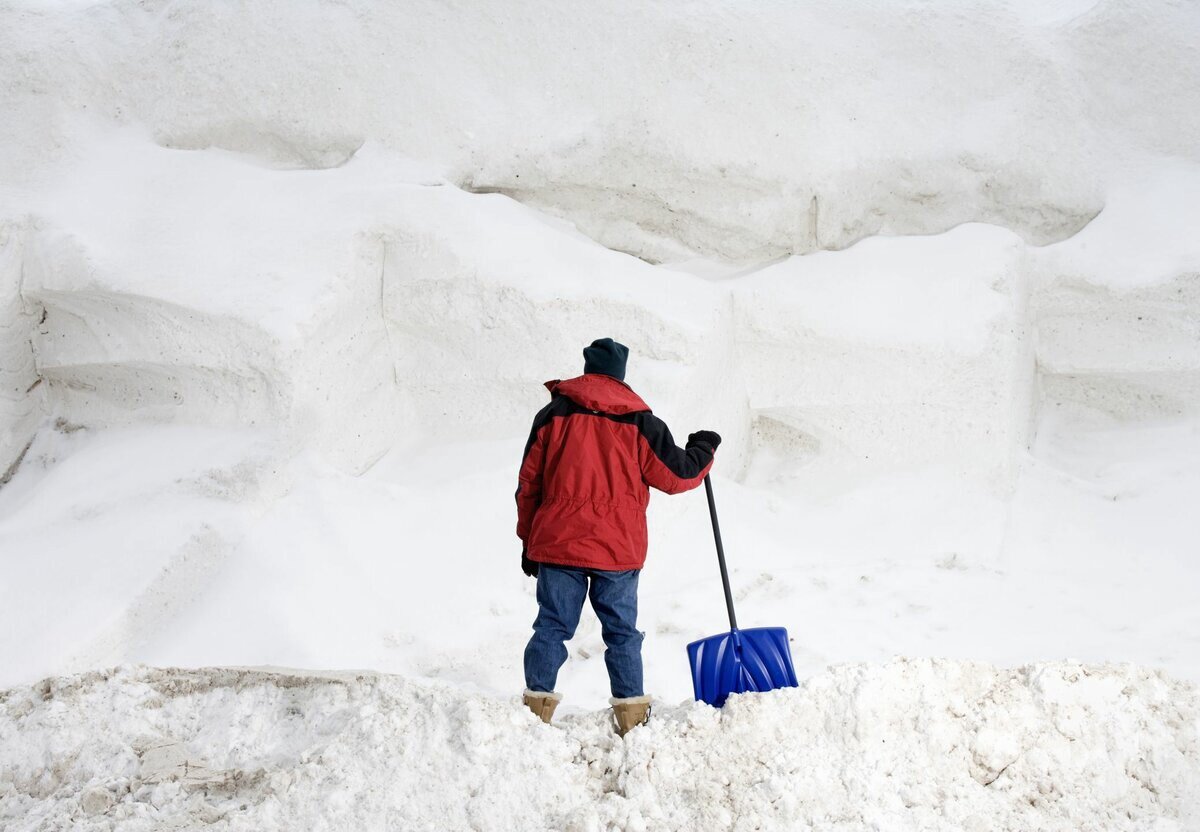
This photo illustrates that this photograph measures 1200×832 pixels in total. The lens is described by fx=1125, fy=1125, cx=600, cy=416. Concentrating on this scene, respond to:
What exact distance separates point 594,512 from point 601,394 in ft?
1.11

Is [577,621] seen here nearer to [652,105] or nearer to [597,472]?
[597,472]

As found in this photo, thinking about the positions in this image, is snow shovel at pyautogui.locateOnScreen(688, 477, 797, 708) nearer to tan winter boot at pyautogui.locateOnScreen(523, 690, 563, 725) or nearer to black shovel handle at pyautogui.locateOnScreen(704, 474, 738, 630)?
black shovel handle at pyautogui.locateOnScreen(704, 474, 738, 630)

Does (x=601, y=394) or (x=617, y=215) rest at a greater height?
(x=617, y=215)

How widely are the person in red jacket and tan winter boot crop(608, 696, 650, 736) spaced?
3 cm

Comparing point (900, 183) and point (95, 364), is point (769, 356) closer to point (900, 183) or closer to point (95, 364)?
point (900, 183)

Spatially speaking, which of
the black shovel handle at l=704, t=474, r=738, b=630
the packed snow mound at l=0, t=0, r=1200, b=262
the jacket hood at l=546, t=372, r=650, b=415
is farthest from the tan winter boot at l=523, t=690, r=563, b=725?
the packed snow mound at l=0, t=0, r=1200, b=262

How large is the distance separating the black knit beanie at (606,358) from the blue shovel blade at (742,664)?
0.82m

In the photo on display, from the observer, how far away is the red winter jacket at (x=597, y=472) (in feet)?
10.3

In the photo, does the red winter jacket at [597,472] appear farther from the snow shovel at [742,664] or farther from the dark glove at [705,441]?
the snow shovel at [742,664]

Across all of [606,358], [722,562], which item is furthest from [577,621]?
[606,358]

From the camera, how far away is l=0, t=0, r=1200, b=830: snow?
4379 mm

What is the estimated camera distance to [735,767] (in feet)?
9.26

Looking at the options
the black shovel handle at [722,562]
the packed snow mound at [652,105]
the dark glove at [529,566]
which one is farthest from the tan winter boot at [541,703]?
the packed snow mound at [652,105]

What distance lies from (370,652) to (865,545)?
2.49 metres
